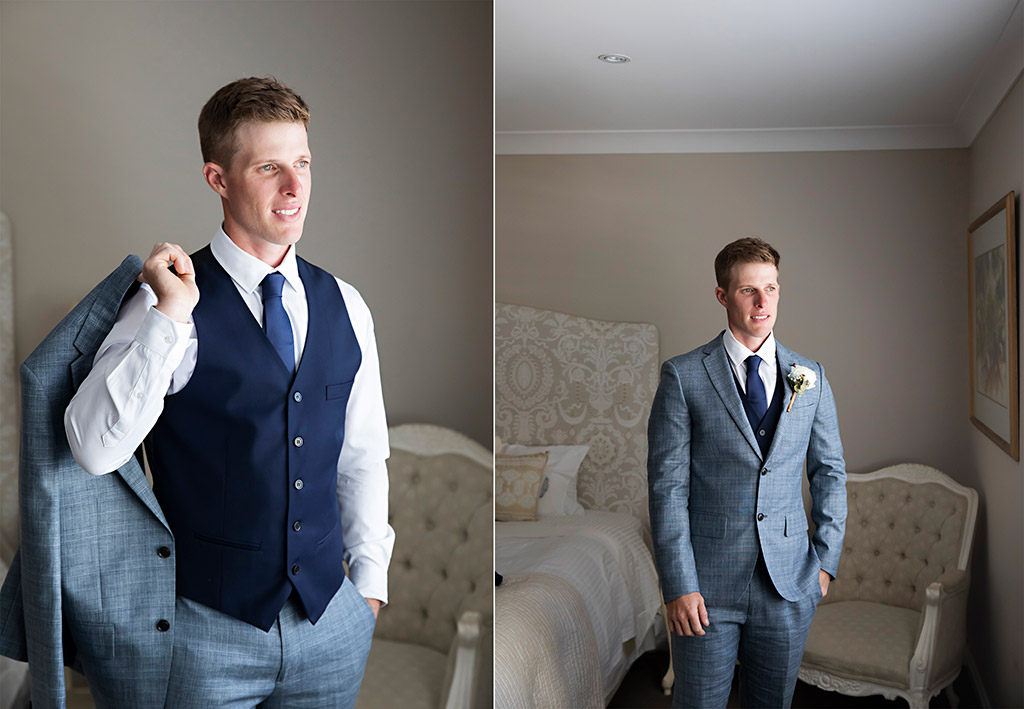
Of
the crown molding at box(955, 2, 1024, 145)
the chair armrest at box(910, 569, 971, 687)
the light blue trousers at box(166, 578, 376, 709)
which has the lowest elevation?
the chair armrest at box(910, 569, 971, 687)

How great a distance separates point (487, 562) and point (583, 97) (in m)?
1.38

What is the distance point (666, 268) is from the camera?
212cm

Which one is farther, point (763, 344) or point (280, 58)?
point (763, 344)

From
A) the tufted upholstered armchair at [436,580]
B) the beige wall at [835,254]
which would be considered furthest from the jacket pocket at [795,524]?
the tufted upholstered armchair at [436,580]

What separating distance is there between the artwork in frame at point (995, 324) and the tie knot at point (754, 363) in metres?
0.65

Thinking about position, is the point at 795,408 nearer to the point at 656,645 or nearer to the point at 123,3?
the point at 656,645

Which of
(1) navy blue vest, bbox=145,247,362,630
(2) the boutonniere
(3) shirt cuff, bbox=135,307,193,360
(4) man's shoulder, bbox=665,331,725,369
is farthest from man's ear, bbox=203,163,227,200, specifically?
(2) the boutonniere

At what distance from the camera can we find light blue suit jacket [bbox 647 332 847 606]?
1786 millimetres

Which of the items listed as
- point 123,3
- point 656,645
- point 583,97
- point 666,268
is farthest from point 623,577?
point 123,3

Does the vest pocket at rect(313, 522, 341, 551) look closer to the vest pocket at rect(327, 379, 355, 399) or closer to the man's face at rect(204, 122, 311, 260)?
the vest pocket at rect(327, 379, 355, 399)

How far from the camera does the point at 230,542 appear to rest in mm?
1154

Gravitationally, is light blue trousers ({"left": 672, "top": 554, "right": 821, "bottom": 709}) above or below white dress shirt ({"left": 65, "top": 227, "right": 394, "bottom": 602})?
below

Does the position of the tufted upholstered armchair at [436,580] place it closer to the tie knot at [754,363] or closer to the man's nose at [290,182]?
the man's nose at [290,182]

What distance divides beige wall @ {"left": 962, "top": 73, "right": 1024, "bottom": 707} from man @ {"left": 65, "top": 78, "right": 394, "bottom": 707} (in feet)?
5.70
